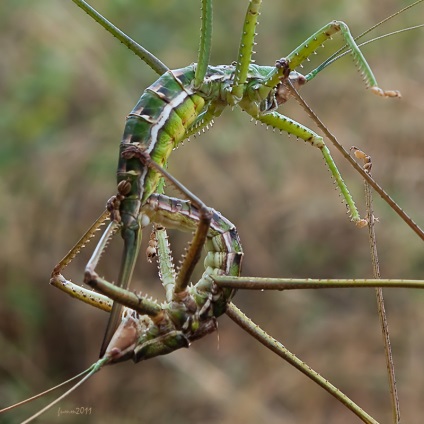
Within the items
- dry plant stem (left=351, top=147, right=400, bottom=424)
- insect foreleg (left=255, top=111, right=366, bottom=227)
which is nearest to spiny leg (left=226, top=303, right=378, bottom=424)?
dry plant stem (left=351, top=147, right=400, bottom=424)

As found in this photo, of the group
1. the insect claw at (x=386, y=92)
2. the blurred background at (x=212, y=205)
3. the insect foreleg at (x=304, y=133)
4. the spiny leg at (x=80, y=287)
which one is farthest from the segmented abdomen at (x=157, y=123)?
the blurred background at (x=212, y=205)

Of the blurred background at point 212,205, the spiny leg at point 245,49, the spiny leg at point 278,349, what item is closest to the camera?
the spiny leg at point 278,349

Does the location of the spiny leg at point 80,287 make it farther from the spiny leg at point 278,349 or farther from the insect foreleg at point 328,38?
the insect foreleg at point 328,38

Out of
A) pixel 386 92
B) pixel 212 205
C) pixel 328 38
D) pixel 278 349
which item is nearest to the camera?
pixel 278 349

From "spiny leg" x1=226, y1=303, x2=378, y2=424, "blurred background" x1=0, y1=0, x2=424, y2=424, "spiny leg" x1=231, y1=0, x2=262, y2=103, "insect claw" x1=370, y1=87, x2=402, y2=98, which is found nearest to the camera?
"spiny leg" x1=226, y1=303, x2=378, y2=424

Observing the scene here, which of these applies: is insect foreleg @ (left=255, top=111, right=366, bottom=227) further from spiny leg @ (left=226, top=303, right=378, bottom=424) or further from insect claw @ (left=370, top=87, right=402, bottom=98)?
spiny leg @ (left=226, top=303, right=378, bottom=424)

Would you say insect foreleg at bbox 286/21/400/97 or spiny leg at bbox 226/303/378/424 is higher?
insect foreleg at bbox 286/21/400/97

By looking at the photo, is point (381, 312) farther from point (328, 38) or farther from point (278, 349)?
point (328, 38)

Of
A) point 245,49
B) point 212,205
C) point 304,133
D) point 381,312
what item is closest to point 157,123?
point 245,49

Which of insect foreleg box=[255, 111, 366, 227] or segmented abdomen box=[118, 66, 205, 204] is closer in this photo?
segmented abdomen box=[118, 66, 205, 204]

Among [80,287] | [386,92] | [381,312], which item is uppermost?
[386,92]
